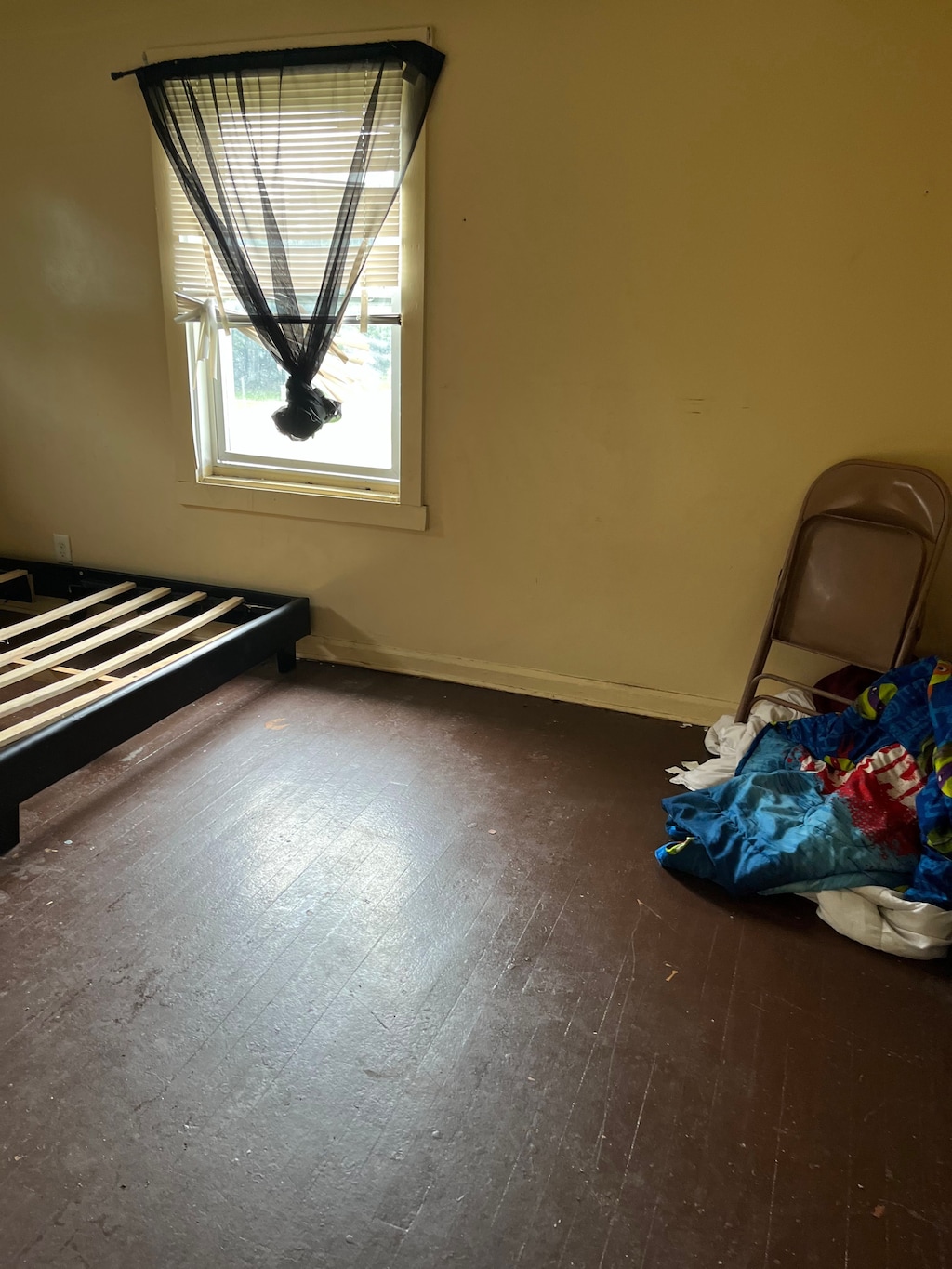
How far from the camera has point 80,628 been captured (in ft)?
9.72

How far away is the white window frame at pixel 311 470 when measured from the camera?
9.24 ft

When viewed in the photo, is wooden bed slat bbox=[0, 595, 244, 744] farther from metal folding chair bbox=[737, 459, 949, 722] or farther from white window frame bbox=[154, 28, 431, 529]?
metal folding chair bbox=[737, 459, 949, 722]

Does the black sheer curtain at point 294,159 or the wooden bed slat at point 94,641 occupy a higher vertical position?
the black sheer curtain at point 294,159

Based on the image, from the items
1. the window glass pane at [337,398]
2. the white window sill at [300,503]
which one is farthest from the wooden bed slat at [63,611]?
the window glass pane at [337,398]

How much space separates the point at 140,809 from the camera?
91.9 inches

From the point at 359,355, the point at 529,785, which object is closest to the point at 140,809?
the point at 529,785

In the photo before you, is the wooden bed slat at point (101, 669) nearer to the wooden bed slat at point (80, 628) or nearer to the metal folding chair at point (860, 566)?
the wooden bed slat at point (80, 628)

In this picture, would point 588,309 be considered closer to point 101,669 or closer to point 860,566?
point 860,566

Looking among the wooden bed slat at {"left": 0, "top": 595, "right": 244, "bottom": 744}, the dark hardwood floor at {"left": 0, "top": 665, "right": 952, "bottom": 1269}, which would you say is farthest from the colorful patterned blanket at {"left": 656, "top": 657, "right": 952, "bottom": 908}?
the wooden bed slat at {"left": 0, "top": 595, "right": 244, "bottom": 744}

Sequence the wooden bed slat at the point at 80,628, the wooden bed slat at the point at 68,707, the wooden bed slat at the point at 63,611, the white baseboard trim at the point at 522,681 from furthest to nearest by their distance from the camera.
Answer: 1. the white baseboard trim at the point at 522,681
2. the wooden bed slat at the point at 63,611
3. the wooden bed slat at the point at 80,628
4. the wooden bed slat at the point at 68,707

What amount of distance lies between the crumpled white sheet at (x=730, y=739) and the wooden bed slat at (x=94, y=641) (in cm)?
192

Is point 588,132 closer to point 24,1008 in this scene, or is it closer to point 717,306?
point 717,306

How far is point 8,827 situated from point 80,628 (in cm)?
105

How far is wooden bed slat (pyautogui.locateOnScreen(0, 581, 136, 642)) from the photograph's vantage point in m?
2.90
